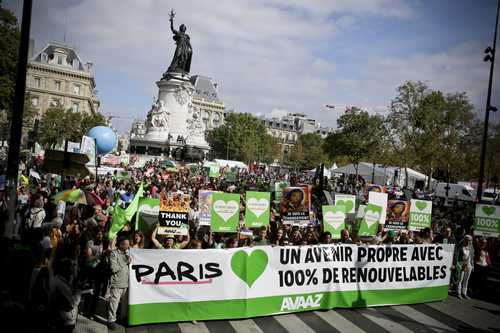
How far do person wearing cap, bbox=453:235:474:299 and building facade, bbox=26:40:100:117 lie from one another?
69939 mm

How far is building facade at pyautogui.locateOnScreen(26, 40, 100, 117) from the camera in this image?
6981cm

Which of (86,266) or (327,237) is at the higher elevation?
(327,237)

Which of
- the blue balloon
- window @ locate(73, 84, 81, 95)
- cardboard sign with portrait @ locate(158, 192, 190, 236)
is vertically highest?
window @ locate(73, 84, 81, 95)

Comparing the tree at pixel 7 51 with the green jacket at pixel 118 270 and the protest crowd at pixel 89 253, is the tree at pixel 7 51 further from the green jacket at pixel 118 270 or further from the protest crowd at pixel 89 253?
the green jacket at pixel 118 270

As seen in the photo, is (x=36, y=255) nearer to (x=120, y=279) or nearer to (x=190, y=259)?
(x=120, y=279)

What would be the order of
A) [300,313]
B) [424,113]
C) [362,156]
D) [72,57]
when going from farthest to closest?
[72,57] → [362,156] → [424,113] → [300,313]

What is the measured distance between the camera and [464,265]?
10.1 meters

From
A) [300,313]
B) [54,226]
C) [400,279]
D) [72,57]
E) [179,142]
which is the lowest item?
[300,313]

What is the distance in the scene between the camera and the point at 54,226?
26.0 feet

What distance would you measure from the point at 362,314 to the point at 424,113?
28.0m

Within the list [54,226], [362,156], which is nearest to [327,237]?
[54,226]

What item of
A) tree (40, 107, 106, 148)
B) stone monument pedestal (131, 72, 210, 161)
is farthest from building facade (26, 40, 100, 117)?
stone monument pedestal (131, 72, 210, 161)

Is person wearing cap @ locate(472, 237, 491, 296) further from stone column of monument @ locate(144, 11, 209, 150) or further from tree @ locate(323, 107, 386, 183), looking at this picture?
stone column of monument @ locate(144, 11, 209, 150)


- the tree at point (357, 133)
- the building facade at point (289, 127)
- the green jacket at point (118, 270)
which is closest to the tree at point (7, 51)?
the green jacket at point (118, 270)
